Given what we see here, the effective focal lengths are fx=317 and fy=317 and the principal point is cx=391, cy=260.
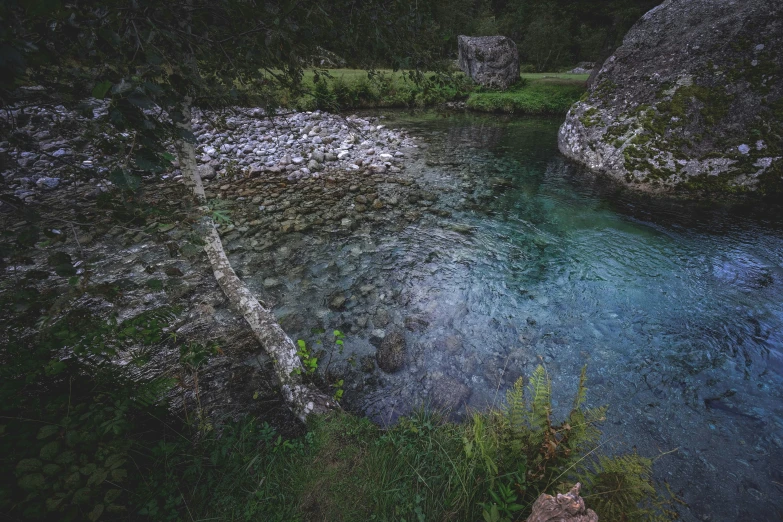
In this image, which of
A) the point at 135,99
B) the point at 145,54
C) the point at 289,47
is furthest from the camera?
the point at 289,47

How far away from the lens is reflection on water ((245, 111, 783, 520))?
3.35 meters

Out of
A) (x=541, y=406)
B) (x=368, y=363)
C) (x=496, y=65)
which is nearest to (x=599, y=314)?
(x=541, y=406)

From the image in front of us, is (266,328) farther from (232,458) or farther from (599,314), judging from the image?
(599,314)

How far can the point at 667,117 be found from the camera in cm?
920

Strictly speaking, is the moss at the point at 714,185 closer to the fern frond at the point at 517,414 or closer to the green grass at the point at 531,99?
the fern frond at the point at 517,414

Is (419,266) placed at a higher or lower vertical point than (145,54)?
lower

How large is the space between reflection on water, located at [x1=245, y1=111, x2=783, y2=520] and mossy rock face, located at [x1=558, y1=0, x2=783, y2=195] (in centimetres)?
119

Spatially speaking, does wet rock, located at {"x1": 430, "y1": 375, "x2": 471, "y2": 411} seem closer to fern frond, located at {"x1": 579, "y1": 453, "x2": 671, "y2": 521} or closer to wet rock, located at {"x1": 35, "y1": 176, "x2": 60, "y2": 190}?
fern frond, located at {"x1": 579, "y1": 453, "x2": 671, "y2": 521}

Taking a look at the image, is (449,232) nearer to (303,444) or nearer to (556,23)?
(303,444)

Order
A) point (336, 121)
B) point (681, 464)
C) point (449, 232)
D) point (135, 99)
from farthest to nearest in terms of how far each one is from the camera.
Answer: point (336, 121)
point (449, 232)
point (681, 464)
point (135, 99)

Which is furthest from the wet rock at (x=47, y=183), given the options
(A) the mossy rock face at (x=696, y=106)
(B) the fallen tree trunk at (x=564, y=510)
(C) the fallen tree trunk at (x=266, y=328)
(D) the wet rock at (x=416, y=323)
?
(A) the mossy rock face at (x=696, y=106)

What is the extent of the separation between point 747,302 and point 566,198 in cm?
Result: 456

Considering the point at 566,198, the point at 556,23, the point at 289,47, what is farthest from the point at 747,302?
the point at 556,23

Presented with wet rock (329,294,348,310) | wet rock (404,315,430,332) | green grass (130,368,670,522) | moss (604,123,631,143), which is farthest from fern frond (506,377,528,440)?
moss (604,123,631,143)
